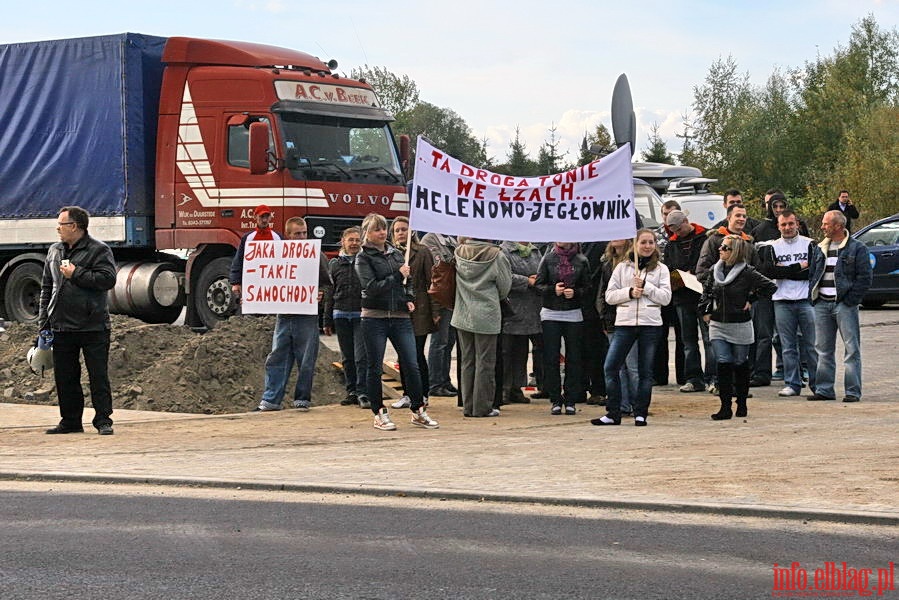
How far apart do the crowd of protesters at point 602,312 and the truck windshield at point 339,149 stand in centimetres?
652

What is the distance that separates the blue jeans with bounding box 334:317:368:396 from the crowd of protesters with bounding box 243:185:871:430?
1 centimetres

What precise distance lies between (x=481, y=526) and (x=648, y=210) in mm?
23051

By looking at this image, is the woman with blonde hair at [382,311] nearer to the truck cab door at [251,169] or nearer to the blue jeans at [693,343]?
the blue jeans at [693,343]

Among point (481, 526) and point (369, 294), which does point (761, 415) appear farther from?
point (481, 526)

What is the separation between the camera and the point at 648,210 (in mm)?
30766

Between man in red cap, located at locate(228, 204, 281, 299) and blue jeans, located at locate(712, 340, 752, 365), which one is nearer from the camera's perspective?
blue jeans, located at locate(712, 340, 752, 365)

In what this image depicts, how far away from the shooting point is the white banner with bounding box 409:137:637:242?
13383mm

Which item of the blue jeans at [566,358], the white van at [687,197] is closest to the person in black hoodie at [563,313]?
the blue jeans at [566,358]

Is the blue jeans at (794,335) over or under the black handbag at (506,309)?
under

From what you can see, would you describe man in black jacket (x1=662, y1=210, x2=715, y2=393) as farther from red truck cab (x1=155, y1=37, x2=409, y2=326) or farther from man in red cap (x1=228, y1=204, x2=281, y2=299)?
red truck cab (x1=155, y1=37, x2=409, y2=326)

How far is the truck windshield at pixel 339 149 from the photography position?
69.4 feet

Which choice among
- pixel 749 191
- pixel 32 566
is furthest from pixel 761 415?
pixel 749 191
